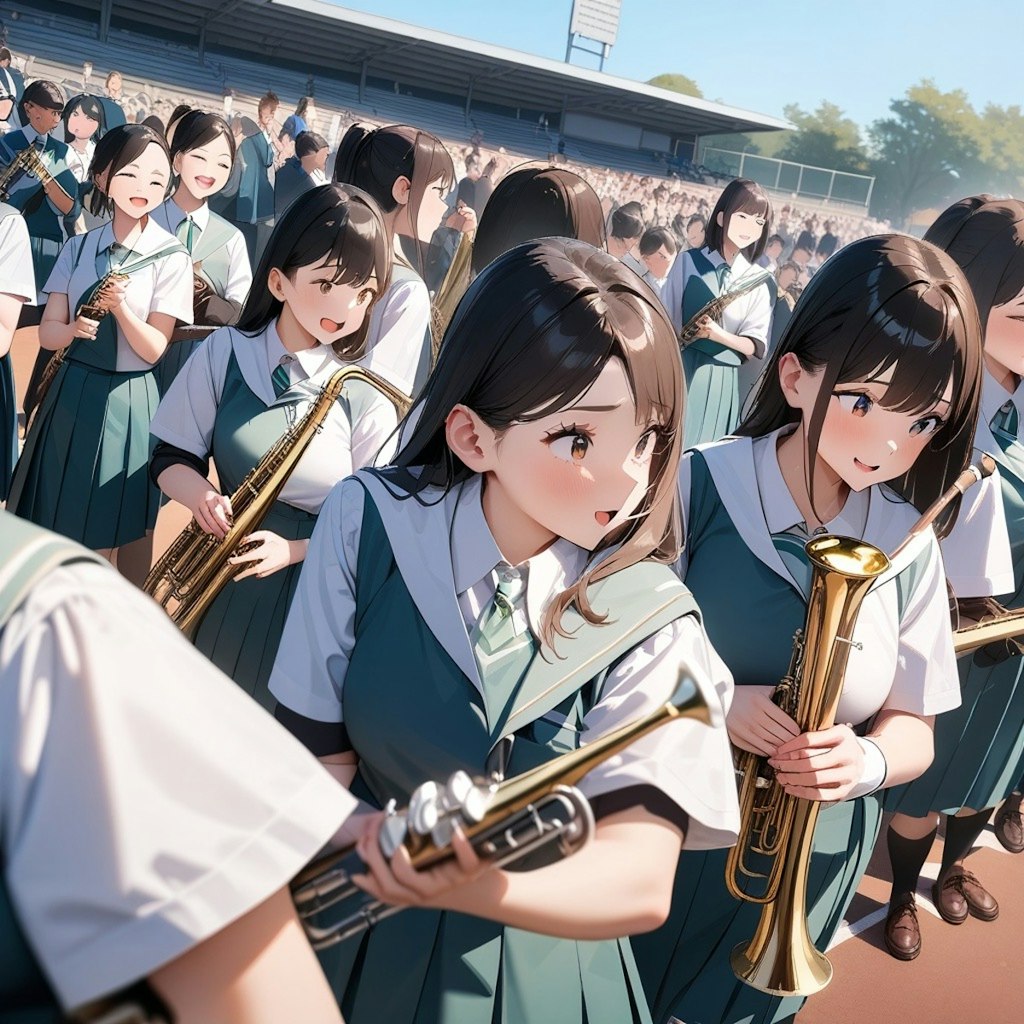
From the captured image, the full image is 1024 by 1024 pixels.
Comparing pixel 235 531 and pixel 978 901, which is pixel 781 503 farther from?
pixel 978 901

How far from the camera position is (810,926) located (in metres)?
2.35

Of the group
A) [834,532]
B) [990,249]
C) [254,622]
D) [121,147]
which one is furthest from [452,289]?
[834,532]

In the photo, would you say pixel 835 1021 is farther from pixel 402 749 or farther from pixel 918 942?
pixel 402 749

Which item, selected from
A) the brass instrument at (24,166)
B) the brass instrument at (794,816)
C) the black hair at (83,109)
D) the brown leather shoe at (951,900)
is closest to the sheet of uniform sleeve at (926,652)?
the brass instrument at (794,816)

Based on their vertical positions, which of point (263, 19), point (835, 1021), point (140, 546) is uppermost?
point (263, 19)

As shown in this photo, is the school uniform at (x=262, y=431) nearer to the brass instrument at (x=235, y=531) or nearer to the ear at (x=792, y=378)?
the brass instrument at (x=235, y=531)

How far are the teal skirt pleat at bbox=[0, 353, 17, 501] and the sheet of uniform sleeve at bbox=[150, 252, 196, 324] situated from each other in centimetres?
67

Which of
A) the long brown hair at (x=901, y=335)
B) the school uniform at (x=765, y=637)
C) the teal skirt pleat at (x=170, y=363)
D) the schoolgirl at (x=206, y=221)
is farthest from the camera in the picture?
the teal skirt pleat at (x=170, y=363)

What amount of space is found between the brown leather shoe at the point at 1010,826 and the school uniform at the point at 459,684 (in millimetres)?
3483

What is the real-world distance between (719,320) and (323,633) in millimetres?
5460

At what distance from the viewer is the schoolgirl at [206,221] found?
5.18 metres

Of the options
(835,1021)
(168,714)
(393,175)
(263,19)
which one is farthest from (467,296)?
(263,19)

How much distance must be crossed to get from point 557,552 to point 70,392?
3.16 m

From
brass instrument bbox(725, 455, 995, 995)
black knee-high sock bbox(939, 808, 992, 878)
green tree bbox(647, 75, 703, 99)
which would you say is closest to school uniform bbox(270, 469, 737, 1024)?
brass instrument bbox(725, 455, 995, 995)
